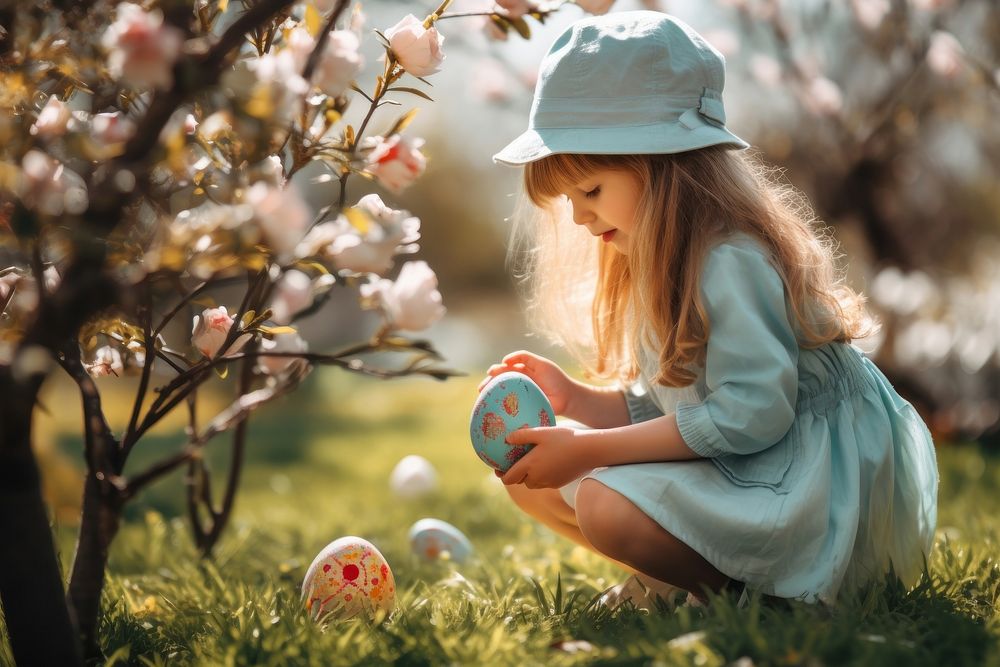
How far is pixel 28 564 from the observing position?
1.40 metres

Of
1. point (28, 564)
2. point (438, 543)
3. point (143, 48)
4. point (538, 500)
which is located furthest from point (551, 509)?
point (143, 48)

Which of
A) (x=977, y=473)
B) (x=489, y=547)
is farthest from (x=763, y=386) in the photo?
(x=977, y=473)

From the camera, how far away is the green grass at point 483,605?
1459 mm

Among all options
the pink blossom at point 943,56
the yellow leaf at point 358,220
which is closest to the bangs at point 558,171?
the yellow leaf at point 358,220

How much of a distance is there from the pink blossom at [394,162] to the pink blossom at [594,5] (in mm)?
484

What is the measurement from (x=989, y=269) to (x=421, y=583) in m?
6.70

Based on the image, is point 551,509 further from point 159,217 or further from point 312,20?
point 312,20

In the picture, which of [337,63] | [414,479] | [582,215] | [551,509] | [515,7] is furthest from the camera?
[414,479]

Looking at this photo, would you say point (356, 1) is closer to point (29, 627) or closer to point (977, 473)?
point (29, 627)

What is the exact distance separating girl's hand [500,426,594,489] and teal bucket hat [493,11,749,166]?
0.50 metres

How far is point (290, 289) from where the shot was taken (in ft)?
4.42

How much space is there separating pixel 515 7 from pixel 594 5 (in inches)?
7.7

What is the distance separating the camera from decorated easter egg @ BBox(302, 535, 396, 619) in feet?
6.08

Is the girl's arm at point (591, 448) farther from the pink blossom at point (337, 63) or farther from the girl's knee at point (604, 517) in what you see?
the pink blossom at point (337, 63)
